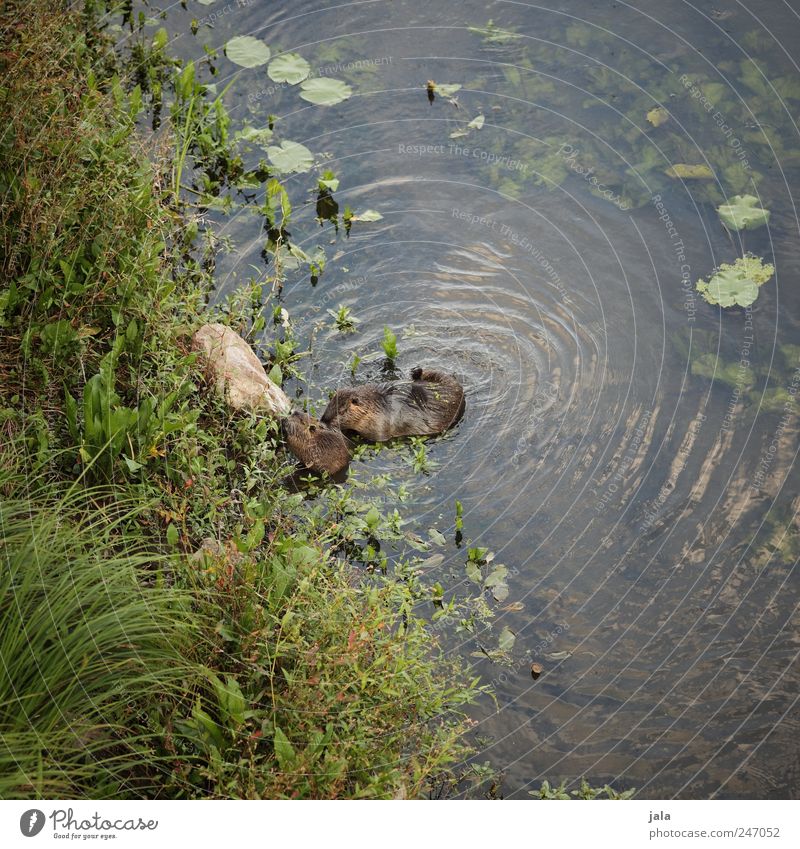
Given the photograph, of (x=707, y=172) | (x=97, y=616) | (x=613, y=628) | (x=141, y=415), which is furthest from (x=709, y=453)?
(x=97, y=616)

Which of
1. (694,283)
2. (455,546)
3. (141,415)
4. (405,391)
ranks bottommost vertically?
(455,546)

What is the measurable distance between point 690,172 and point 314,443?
402cm

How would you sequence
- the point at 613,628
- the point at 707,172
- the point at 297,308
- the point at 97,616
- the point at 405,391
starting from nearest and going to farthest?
the point at 97,616 < the point at 613,628 < the point at 405,391 < the point at 297,308 < the point at 707,172

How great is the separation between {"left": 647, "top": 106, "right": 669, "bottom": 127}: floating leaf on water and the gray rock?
13.4 ft

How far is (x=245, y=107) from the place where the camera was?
8.09 metres

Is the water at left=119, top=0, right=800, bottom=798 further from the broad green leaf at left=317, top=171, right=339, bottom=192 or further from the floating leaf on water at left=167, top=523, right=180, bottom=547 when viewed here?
the floating leaf on water at left=167, top=523, right=180, bottom=547

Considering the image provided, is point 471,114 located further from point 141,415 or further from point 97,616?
point 97,616

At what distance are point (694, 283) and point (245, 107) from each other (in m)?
4.02

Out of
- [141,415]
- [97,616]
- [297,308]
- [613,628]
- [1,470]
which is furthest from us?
[297,308]

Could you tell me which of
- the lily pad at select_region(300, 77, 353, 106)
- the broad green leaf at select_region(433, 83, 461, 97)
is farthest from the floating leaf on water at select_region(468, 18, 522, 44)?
the lily pad at select_region(300, 77, 353, 106)

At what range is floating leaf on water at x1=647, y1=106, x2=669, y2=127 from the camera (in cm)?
793

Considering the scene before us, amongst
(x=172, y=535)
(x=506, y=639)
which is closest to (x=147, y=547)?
(x=172, y=535)

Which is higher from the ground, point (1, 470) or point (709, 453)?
point (709, 453)

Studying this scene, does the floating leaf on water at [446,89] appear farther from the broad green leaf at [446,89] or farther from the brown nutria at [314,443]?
the brown nutria at [314,443]
